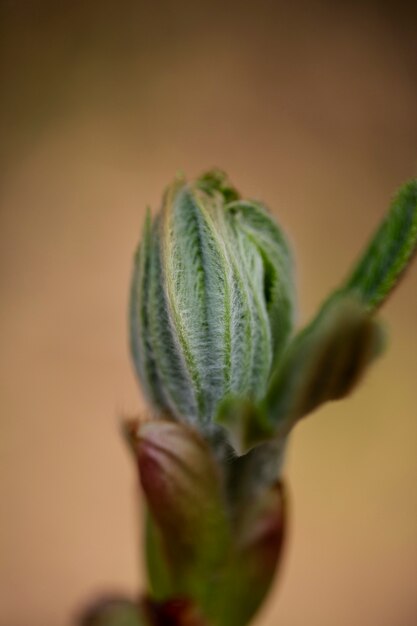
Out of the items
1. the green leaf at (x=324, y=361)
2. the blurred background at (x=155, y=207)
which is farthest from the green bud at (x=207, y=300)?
the blurred background at (x=155, y=207)

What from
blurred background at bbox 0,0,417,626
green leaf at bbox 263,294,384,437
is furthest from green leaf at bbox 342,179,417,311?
blurred background at bbox 0,0,417,626

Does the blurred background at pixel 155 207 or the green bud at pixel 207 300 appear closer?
the green bud at pixel 207 300

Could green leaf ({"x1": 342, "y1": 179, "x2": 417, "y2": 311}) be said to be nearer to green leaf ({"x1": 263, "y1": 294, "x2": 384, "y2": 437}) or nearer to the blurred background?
green leaf ({"x1": 263, "y1": 294, "x2": 384, "y2": 437})

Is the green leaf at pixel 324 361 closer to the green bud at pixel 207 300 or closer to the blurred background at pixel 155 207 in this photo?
the green bud at pixel 207 300

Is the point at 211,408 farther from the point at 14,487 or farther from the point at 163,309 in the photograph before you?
the point at 14,487

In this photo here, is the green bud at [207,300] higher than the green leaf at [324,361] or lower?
higher

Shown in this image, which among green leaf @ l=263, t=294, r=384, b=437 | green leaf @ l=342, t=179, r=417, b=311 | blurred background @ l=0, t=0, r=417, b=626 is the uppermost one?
blurred background @ l=0, t=0, r=417, b=626
